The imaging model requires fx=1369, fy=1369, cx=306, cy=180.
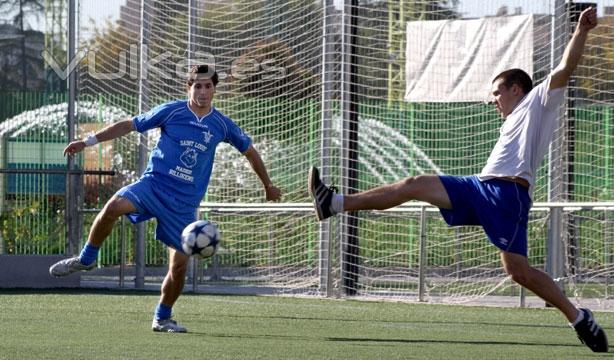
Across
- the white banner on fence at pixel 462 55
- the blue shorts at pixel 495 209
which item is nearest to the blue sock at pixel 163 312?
the blue shorts at pixel 495 209

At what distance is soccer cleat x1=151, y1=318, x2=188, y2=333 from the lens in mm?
10664

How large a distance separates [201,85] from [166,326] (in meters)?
1.99

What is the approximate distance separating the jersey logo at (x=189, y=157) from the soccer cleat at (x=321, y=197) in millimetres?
2361

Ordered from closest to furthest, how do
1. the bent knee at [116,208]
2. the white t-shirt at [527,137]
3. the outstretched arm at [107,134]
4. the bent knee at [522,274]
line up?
the bent knee at [522,274] < the white t-shirt at [527,137] < the bent knee at [116,208] < the outstretched arm at [107,134]

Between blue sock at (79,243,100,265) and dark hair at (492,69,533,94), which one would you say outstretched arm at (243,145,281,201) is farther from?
dark hair at (492,69,533,94)

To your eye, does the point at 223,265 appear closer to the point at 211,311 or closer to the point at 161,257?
the point at 161,257

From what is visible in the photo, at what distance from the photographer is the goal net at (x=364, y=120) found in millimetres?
15562

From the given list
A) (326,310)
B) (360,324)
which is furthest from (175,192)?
(326,310)

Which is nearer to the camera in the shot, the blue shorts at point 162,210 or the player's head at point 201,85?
the blue shorts at point 162,210

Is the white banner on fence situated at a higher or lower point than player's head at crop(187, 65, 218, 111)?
higher

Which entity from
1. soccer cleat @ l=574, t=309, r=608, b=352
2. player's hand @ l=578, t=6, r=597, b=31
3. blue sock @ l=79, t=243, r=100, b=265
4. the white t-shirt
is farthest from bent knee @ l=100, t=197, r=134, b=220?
player's hand @ l=578, t=6, r=597, b=31

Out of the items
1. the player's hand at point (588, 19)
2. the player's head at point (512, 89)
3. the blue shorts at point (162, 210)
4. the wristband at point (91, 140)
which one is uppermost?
the player's hand at point (588, 19)

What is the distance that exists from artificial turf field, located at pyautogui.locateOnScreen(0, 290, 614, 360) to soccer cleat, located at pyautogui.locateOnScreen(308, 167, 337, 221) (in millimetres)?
924

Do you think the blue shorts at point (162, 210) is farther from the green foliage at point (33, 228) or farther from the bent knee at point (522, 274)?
the green foliage at point (33, 228)
